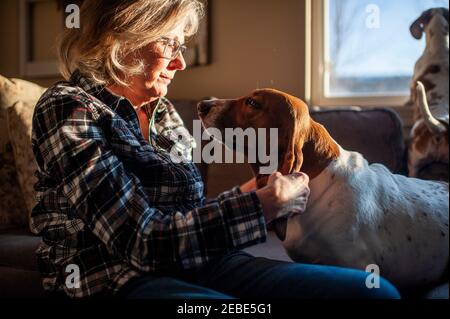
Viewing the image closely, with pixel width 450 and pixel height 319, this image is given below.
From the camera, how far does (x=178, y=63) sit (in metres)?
0.95

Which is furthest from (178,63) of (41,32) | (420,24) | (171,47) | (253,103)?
(420,24)

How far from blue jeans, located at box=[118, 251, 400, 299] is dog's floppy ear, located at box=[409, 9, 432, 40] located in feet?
1.63

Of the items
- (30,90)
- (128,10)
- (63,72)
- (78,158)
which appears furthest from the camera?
(30,90)

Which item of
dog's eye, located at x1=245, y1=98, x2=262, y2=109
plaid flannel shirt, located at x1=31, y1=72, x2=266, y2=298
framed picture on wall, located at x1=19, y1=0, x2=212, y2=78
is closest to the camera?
plaid flannel shirt, located at x1=31, y1=72, x2=266, y2=298

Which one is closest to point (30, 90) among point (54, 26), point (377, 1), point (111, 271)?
point (54, 26)

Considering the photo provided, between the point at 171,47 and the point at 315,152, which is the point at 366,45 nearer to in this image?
the point at 315,152

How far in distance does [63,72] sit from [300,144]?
530 millimetres

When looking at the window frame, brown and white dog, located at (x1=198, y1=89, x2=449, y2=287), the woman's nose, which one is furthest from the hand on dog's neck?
the woman's nose

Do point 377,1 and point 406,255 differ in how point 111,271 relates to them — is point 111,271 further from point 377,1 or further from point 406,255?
point 377,1

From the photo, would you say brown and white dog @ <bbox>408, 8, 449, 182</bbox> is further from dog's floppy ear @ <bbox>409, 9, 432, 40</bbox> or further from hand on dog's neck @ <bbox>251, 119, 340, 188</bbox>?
hand on dog's neck @ <bbox>251, 119, 340, 188</bbox>

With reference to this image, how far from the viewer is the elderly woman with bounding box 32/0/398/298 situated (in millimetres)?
761

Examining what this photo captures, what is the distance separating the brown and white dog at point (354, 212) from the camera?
819 millimetres

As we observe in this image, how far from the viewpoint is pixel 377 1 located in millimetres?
919

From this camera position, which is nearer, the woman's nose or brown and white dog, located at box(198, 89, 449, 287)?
brown and white dog, located at box(198, 89, 449, 287)
